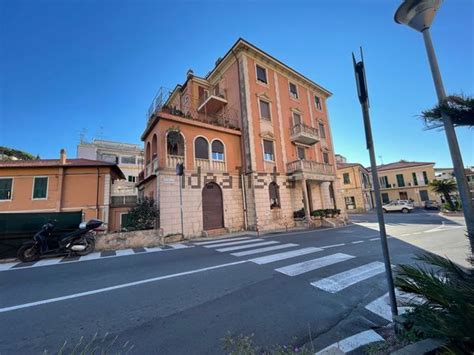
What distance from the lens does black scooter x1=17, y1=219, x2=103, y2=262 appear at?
687 centimetres

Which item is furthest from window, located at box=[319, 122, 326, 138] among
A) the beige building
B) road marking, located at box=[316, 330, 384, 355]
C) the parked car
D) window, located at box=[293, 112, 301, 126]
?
the parked car

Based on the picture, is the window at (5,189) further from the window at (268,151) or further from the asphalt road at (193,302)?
the window at (268,151)

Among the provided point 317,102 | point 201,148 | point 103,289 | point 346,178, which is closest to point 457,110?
point 103,289

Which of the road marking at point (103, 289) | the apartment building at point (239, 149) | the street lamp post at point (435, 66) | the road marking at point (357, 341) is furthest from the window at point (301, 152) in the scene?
the road marking at point (357, 341)

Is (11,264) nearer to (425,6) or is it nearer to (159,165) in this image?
(159,165)

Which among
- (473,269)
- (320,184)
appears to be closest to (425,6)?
(473,269)

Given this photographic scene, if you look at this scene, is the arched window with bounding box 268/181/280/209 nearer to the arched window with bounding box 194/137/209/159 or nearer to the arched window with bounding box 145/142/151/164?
the arched window with bounding box 194/137/209/159

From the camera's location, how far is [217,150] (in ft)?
45.9

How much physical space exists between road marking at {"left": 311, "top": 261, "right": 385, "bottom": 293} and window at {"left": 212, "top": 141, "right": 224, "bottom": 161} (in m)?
10.6

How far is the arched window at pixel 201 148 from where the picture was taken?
13078 millimetres

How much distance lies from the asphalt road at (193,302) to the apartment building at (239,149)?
6.43 meters

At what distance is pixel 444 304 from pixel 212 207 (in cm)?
1178

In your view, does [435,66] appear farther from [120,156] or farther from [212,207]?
[120,156]

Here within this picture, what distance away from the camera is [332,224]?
14.7 metres
